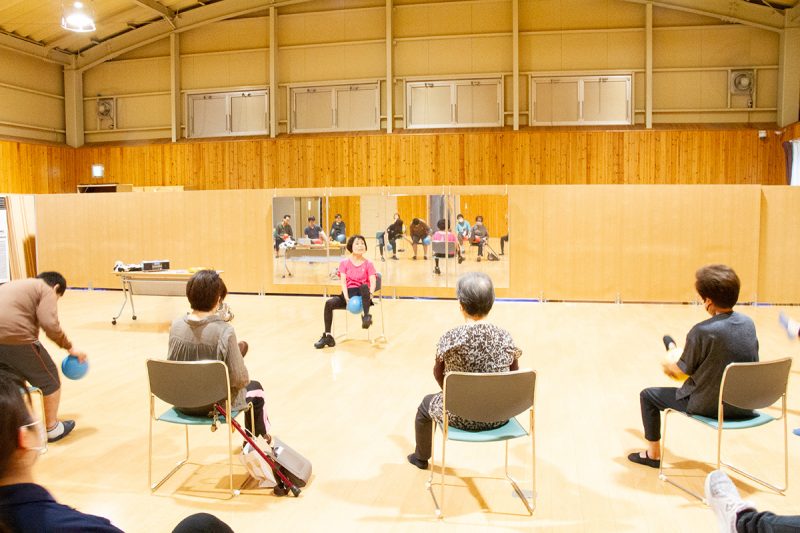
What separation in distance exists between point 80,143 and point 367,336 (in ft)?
44.9

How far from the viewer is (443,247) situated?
1138cm

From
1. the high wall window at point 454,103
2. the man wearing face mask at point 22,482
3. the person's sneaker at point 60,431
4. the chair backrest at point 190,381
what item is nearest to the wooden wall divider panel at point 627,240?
the high wall window at point 454,103

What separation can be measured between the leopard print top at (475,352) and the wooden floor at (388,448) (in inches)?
24.9

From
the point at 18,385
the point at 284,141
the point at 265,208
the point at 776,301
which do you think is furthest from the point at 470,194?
the point at 18,385

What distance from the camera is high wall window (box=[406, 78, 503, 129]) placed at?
15328 millimetres

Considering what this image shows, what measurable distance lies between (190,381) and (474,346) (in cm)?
145

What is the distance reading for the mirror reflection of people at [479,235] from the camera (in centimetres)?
1104

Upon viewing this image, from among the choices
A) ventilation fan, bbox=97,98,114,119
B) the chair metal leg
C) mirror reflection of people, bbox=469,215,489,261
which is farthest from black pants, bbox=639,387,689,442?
ventilation fan, bbox=97,98,114,119

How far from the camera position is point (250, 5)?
16047 mm

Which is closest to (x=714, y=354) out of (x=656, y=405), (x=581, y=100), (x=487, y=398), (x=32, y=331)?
(x=656, y=405)

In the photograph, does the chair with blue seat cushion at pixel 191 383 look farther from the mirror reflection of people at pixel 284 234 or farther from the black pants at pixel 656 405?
the mirror reflection of people at pixel 284 234

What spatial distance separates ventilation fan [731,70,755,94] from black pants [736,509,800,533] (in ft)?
49.4

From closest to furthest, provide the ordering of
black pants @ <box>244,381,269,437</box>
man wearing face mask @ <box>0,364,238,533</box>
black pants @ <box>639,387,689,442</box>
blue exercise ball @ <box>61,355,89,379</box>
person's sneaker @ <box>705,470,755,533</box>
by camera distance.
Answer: man wearing face mask @ <box>0,364,238,533</box>
person's sneaker @ <box>705,470,755,533</box>
black pants @ <box>639,387,689,442</box>
black pants @ <box>244,381,269,437</box>
blue exercise ball @ <box>61,355,89,379</box>

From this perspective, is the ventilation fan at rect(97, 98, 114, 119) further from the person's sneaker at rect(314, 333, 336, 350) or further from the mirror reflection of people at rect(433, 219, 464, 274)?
the person's sneaker at rect(314, 333, 336, 350)
